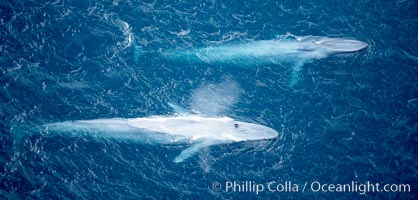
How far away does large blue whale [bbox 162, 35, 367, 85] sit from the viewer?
5.32 ft

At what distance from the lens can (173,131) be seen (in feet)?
5.24

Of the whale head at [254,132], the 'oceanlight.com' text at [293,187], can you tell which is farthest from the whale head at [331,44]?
the 'oceanlight.com' text at [293,187]

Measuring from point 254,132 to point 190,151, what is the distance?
288mm

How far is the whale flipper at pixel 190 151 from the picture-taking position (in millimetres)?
1595

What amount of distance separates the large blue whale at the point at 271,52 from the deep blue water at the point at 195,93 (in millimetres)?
28

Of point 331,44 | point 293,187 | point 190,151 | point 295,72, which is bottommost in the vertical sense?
point 293,187

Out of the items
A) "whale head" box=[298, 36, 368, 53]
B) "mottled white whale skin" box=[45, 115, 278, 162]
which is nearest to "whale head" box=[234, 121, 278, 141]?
"mottled white whale skin" box=[45, 115, 278, 162]

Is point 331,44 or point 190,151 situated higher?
point 331,44

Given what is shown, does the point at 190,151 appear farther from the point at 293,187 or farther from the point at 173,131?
the point at 293,187

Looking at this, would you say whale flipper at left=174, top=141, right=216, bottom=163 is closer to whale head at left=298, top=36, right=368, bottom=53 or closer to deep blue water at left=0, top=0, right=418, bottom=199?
deep blue water at left=0, top=0, right=418, bottom=199

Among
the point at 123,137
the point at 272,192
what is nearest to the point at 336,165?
the point at 272,192

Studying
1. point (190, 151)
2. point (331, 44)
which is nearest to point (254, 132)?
point (190, 151)

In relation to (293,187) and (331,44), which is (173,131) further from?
(331,44)

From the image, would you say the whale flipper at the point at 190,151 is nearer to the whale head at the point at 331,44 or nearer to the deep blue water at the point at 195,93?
the deep blue water at the point at 195,93
